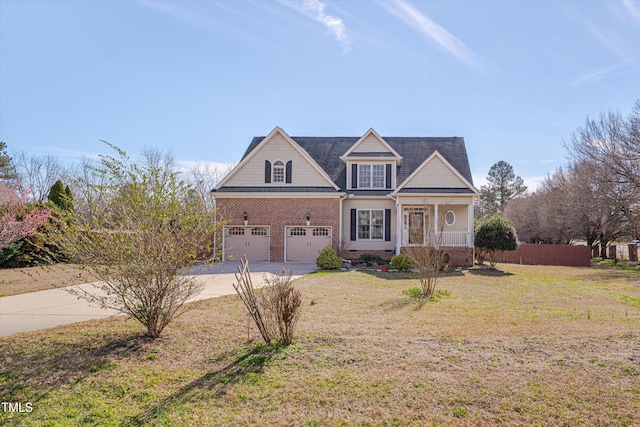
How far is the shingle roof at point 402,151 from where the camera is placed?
22.8 meters

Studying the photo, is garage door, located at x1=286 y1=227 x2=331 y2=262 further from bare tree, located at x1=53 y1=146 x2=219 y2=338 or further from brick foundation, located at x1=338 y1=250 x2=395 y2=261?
bare tree, located at x1=53 y1=146 x2=219 y2=338

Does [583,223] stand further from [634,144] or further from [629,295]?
[629,295]

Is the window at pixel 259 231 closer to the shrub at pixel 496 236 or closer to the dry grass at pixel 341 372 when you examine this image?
the shrub at pixel 496 236

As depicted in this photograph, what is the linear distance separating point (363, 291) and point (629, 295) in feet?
24.9

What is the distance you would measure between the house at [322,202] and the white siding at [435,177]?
5 cm

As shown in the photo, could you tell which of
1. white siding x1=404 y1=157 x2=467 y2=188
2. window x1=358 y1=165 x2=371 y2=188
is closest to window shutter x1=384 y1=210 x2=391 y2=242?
white siding x1=404 y1=157 x2=467 y2=188

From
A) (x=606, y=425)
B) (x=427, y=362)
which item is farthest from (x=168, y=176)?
(x=606, y=425)

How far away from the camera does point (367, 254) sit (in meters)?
20.5

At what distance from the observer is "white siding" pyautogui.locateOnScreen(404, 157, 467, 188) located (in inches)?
798

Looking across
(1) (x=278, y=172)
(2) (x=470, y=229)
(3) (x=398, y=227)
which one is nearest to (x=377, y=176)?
(3) (x=398, y=227)

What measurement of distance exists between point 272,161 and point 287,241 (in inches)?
173

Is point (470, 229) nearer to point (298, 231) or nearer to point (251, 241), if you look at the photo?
point (298, 231)

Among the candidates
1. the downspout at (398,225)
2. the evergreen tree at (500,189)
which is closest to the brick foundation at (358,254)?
the downspout at (398,225)

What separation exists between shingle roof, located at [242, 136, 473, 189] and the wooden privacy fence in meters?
8.09
